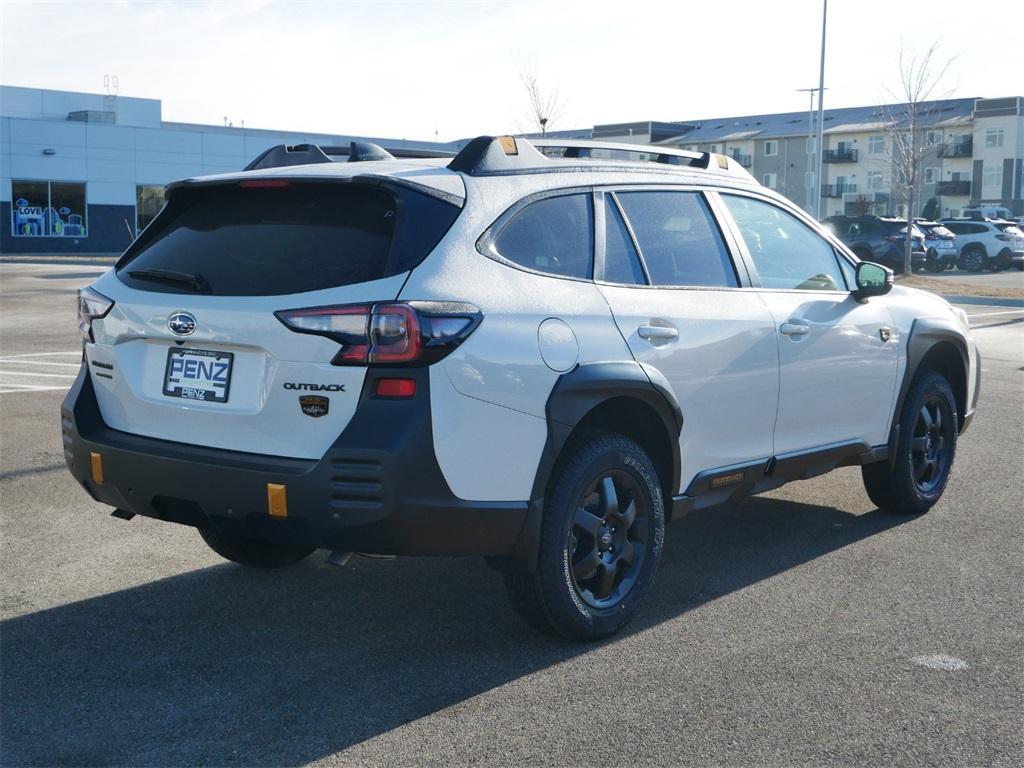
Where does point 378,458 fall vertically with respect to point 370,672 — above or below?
above

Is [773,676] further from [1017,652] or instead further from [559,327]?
[559,327]

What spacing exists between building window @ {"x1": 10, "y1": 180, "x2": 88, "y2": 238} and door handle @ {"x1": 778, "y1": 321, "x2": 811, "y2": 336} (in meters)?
48.2

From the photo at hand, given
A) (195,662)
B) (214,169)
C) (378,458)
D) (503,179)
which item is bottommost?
(195,662)

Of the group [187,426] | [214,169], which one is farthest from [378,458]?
[214,169]

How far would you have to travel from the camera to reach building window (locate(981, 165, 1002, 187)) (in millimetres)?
84875

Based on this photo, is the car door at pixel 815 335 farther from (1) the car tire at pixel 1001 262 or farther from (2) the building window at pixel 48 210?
(2) the building window at pixel 48 210

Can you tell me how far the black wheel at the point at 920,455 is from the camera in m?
6.68

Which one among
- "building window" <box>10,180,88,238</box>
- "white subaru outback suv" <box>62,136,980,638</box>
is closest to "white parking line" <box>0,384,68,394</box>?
"white subaru outback suv" <box>62,136,980,638</box>

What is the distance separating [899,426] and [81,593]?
4.24 meters

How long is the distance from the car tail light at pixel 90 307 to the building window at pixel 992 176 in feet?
290

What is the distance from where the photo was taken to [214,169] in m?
54.8

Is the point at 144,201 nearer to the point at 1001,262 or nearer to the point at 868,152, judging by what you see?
the point at 1001,262

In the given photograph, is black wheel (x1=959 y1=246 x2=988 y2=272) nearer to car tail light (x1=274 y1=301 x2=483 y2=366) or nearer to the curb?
the curb

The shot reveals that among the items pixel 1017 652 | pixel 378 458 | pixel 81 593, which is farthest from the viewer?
pixel 81 593
